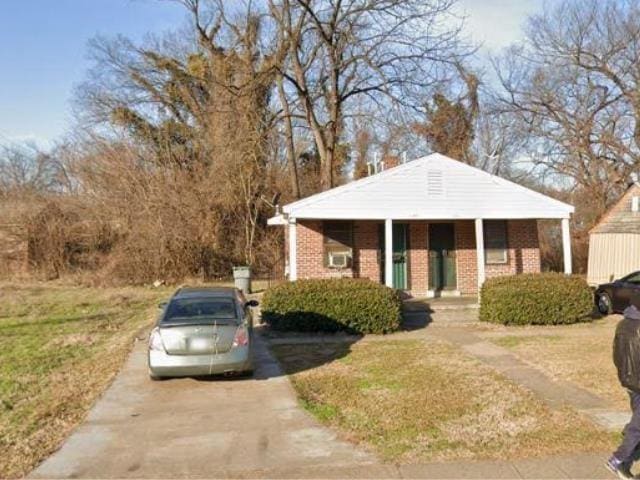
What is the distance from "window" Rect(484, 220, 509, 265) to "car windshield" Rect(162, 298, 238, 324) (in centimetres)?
1017

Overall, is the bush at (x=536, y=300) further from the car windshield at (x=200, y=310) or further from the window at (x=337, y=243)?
the car windshield at (x=200, y=310)

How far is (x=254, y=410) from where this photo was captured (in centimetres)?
768

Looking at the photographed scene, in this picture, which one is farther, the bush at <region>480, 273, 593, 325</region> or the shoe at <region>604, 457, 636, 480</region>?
the bush at <region>480, 273, 593, 325</region>

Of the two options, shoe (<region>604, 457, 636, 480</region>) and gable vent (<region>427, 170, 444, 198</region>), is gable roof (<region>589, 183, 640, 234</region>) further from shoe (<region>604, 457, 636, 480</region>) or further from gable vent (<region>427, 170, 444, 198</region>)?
shoe (<region>604, 457, 636, 480</region>)

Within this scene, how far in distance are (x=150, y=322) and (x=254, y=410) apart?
8.90 meters

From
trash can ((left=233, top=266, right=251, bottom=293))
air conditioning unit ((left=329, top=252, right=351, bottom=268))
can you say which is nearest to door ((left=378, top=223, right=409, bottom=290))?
air conditioning unit ((left=329, top=252, right=351, bottom=268))

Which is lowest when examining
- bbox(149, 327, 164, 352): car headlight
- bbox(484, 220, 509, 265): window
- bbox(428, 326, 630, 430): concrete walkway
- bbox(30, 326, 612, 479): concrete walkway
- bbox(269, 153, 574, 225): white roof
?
bbox(30, 326, 612, 479): concrete walkway

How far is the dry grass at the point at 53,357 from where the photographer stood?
6.86 m

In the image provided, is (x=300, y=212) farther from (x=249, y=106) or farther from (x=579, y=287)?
(x=249, y=106)

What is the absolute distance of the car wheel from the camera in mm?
17761

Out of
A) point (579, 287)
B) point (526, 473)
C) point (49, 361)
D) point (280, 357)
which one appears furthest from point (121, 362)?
point (579, 287)

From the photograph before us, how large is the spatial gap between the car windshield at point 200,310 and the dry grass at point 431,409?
1418 mm

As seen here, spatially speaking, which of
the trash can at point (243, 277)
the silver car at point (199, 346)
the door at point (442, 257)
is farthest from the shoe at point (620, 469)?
the trash can at point (243, 277)

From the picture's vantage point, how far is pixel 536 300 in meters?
14.2
